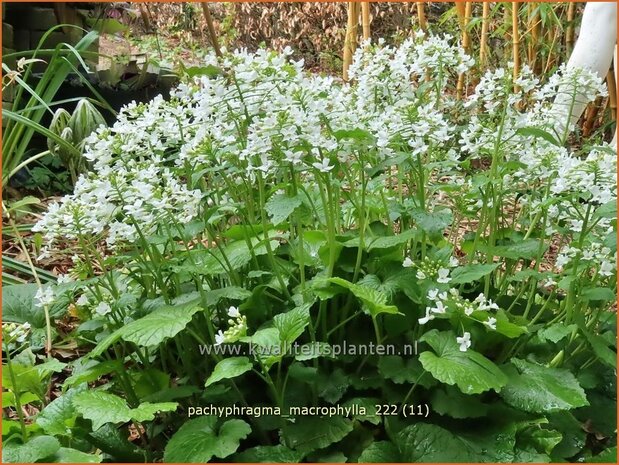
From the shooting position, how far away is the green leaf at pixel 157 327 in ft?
3.01

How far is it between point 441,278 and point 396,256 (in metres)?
0.16

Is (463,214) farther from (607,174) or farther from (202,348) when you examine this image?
(202,348)

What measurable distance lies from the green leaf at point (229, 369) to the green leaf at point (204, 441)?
84 mm

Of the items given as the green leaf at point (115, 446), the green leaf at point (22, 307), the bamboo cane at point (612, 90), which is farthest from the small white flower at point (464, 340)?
the bamboo cane at point (612, 90)

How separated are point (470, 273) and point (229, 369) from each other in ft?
1.44

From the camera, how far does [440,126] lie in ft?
3.35

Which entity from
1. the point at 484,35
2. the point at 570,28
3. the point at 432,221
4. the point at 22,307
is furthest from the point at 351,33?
the point at 22,307

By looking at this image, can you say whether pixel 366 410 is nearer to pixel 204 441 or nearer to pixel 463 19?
pixel 204 441

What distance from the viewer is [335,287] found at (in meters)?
1.02

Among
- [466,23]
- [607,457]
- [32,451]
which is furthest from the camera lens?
[466,23]

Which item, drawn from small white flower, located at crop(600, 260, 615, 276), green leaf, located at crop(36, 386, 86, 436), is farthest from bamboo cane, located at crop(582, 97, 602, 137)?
green leaf, located at crop(36, 386, 86, 436)

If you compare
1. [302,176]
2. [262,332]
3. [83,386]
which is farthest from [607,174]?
[83,386]

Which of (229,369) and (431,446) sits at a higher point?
(229,369)

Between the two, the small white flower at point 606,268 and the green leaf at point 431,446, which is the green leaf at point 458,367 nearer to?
the green leaf at point 431,446
